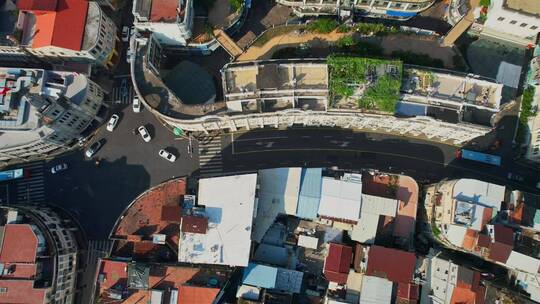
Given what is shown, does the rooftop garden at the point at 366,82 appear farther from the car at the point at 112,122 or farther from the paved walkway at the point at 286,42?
the car at the point at 112,122

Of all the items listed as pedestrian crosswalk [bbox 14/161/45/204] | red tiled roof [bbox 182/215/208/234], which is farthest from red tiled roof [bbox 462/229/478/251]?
pedestrian crosswalk [bbox 14/161/45/204]

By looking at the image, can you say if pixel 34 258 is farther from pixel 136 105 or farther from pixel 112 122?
pixel 136 105

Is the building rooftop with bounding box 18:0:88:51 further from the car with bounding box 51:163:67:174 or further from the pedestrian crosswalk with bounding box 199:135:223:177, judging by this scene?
the pedestrian crosswalk with bounding box 199:135:223:177

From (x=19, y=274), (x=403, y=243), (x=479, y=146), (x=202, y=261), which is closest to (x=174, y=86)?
(x=202, y=261)

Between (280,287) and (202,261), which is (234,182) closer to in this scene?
(202,261)

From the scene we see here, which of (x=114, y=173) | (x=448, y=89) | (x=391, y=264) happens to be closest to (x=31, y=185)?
(x=114, y=173)
